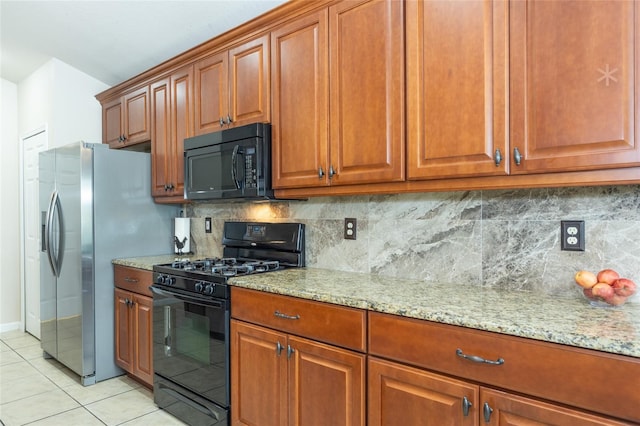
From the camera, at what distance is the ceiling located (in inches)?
108

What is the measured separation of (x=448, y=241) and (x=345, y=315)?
2.21 ft

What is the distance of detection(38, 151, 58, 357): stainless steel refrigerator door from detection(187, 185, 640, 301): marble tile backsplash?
2135 millimetres

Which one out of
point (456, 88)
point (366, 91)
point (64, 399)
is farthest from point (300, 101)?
point (64, 399)

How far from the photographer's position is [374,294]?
1.69 meters

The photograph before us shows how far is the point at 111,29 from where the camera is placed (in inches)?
124

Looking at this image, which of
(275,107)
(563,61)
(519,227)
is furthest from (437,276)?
(275,107)

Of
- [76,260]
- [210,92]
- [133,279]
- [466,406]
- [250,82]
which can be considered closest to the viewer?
[466,406]

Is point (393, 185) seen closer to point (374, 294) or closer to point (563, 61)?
point (374, 294)

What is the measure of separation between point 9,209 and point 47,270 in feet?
5.25

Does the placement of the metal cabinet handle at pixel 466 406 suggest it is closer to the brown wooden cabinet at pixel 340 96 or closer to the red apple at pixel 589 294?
the red apple at pixel 589 294

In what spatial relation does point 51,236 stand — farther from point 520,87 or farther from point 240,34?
point 520,87

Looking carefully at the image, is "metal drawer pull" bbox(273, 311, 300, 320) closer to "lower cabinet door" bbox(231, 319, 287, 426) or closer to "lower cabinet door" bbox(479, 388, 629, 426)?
"lower cabinet door" bbox(231, 319, 287, 426)

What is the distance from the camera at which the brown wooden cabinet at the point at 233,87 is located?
94.0 inches

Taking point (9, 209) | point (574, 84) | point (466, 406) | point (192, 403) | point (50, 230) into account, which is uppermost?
point (574, 84)
